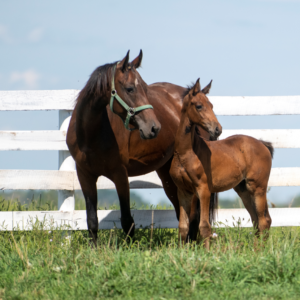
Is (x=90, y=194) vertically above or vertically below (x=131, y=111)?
below

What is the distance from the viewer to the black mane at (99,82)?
3877 mm

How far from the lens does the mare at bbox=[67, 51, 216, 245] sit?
3809mm

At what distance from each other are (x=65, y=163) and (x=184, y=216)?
7.33ft

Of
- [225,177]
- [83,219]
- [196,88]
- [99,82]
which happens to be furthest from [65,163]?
[196,88]

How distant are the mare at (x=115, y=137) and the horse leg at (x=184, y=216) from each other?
1.84 ft

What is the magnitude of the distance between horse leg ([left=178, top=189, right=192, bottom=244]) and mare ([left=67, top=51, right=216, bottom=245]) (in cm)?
56

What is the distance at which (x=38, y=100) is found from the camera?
5.61 m

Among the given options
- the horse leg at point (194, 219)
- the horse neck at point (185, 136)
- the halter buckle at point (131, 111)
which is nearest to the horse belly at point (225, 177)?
the horse leg at point (194, 219)

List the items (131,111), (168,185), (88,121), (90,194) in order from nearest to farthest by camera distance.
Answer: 1. (131,111)
2. (88,121)
3. (90,194)
4. (168,185)

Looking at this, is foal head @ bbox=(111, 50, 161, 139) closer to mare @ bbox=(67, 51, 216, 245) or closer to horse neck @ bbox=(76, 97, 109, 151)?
mare @ bbox=(67, 51, 216, 245)

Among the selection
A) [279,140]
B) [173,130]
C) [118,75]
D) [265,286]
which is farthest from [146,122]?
[279,140]

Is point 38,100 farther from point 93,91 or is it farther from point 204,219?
point 204,219

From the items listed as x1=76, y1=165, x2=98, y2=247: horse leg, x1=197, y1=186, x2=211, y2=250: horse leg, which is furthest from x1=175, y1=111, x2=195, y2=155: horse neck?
x1=76, y1=165, x2=98, y2=247: horse leg

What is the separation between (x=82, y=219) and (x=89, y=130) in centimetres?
195
